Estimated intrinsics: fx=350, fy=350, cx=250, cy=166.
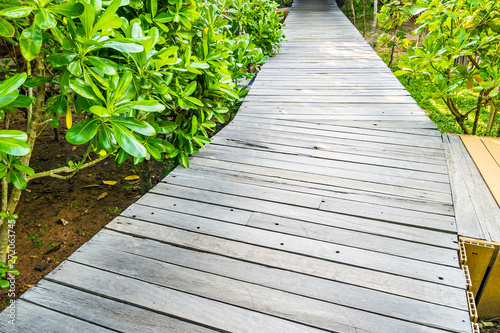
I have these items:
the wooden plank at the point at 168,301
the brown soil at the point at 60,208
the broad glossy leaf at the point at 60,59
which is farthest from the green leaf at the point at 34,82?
the wooden plank at the point at 168,301

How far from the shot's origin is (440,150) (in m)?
2.76

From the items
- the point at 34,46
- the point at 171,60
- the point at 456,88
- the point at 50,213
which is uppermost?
the point at 34,46

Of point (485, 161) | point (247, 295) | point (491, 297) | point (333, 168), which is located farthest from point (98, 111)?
point (485, 161)

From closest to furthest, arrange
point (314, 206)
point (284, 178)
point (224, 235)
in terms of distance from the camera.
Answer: point (224, 235) → point (314, 206) → point (284, 178)

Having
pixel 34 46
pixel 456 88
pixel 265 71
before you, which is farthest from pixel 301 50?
pixel 34 46

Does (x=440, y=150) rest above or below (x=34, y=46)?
below

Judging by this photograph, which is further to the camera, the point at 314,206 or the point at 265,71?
the point at 265,71

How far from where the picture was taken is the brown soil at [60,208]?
247 centimetres

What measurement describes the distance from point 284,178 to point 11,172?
1576mm

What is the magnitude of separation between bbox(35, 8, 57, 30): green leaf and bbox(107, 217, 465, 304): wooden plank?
1.08 meters

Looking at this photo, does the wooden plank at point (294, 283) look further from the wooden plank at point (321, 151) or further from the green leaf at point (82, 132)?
the wooden plank at point (321, 151)

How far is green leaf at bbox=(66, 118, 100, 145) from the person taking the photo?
1.45 m

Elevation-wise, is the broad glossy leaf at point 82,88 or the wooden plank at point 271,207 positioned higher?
the broad glossy leaf at point 82,88

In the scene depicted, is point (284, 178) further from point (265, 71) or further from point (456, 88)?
point (265, 71)
